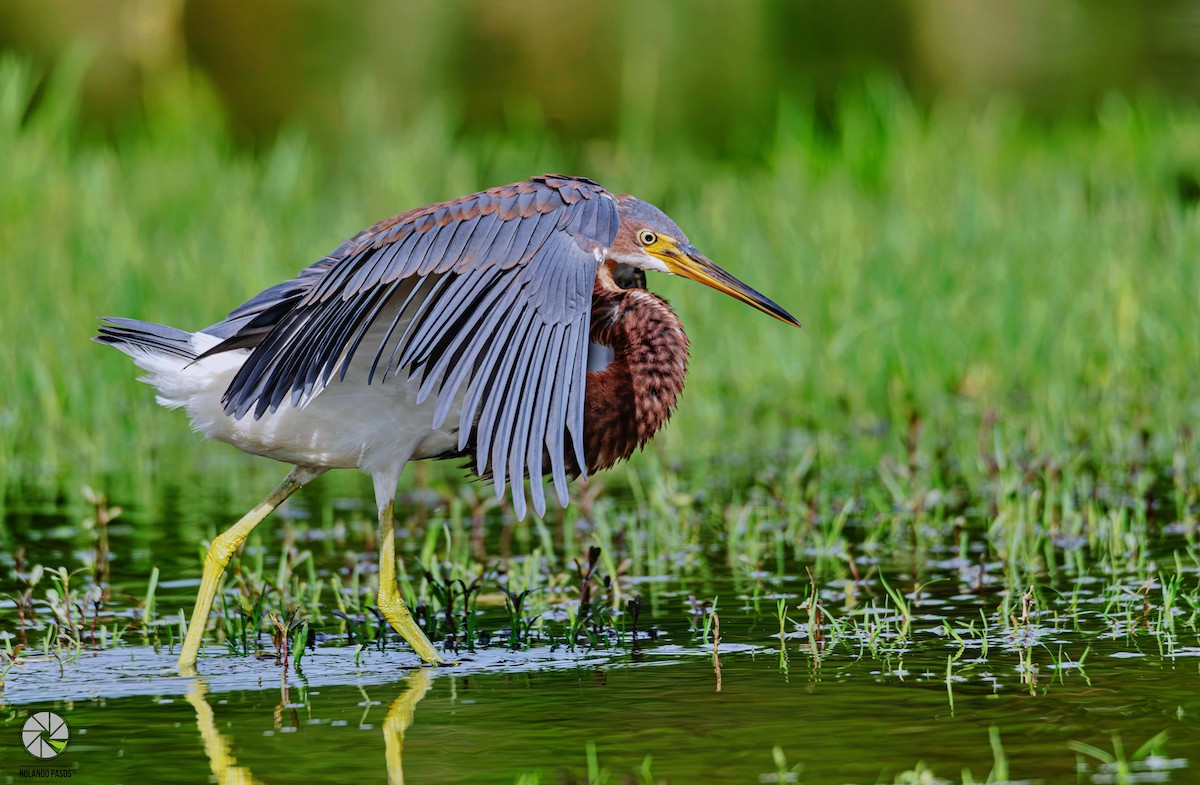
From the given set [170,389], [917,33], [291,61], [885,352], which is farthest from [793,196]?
[917,33]

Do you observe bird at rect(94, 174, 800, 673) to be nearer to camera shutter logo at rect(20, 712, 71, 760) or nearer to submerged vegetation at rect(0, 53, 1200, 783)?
submerged vegetation at rect(0, 53, 1200, 783)

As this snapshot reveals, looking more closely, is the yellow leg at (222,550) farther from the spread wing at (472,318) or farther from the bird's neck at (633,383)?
the bird's neck at (633,383)

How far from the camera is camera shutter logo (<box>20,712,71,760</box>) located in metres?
3.95

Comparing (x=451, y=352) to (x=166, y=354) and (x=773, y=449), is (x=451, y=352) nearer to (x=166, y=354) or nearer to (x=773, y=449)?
(x=166, y=354)

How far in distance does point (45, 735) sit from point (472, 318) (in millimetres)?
1407

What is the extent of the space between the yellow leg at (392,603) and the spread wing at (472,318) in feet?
1.44

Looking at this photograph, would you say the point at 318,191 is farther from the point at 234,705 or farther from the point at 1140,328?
the point at 234,705

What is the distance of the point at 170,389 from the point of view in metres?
5.23

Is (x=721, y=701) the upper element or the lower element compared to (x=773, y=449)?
lower

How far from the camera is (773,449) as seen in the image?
7.54 m

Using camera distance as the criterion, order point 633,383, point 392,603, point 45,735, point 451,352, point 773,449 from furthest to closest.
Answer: point 773,449 < point 633,383 < point 392,603 < point 451,352 < point 45,735

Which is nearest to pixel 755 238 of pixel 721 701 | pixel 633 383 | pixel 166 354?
pixel 633 383

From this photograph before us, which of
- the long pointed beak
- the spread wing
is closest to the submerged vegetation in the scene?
the spread wing

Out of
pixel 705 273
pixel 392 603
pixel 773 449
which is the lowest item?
pixel 392 603
